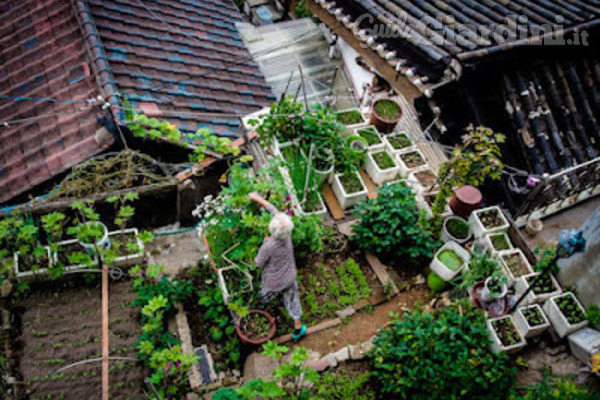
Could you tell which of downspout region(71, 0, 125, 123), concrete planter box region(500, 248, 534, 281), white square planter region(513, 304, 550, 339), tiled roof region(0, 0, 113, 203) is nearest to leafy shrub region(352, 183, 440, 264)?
concrete planter box region(500, 248, 534, 281)

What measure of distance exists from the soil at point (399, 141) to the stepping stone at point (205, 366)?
4078 millimetres

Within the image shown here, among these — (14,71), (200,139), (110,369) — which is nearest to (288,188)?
(200,139)

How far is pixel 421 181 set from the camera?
6.88m

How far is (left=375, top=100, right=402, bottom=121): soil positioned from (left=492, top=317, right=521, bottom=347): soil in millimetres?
3523

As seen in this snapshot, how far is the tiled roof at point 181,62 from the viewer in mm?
6910

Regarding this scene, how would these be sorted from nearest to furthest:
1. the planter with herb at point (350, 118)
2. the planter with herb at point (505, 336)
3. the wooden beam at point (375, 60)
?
the planter with herb at point (505, 336) → the wooden beam at point (375, 60) → the planter with herb at point (350, 118)

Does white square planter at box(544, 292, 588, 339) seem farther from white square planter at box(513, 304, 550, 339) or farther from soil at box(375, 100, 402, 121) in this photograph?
soil at box(375, 100, 402, 121)

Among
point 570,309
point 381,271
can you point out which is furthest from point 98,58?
point 570,309

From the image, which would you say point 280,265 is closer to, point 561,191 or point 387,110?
point 387,110

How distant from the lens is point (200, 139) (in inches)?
263

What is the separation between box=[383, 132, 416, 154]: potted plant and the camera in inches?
277

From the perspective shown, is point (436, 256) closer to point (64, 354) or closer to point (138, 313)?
point (138, 313)

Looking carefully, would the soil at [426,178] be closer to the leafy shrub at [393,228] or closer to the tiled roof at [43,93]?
the leafy shrub at [393,228]

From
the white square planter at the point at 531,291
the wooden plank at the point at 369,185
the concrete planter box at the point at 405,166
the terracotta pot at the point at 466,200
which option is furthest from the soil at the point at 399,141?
the white square planter at the point at 531,291
